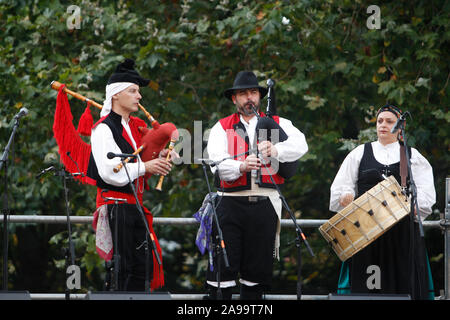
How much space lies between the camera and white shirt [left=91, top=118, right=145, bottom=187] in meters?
4.92

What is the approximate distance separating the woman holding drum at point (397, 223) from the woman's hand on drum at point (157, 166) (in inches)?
52.2

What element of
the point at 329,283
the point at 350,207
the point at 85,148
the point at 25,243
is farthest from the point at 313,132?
the point at 25,243

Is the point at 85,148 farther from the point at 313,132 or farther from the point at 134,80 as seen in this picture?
the point at 313,132

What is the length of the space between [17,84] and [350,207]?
409 cm

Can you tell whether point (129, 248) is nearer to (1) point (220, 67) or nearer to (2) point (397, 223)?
(2) point (397, 223)

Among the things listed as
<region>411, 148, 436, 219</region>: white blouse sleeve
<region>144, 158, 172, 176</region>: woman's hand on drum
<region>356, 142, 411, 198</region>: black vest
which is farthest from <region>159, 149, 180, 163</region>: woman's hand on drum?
<region>411, 148, 436, 219</region>: white blouse sleeve

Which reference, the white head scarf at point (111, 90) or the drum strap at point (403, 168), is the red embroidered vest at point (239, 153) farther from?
the drum strap at point (403, 168)

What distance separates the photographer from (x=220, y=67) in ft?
28.2

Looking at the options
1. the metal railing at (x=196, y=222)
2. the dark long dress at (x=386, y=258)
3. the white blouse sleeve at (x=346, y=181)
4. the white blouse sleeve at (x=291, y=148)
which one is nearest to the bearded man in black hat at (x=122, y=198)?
the metal railing at (x=196, y=222)

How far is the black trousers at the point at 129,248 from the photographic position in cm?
497

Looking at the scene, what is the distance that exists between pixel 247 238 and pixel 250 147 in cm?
61

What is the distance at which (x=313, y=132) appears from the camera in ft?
27.5

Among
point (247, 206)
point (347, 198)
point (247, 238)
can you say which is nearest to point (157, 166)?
point (247, 206)

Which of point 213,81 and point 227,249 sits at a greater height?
point 213,81
